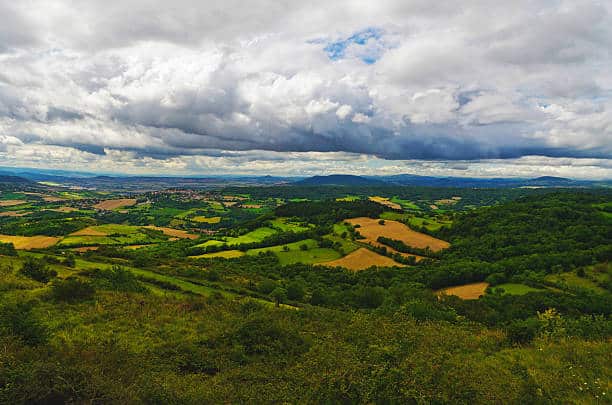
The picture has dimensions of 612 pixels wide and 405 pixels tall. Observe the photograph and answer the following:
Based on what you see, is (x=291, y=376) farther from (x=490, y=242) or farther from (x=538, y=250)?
(x=490, y=242)

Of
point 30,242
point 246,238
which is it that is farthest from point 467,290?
point 30,242

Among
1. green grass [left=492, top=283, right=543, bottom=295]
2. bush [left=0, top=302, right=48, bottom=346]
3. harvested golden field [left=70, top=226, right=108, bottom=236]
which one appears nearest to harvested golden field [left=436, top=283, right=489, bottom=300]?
green grass [left=492, top=283, right=543, bottom=295]

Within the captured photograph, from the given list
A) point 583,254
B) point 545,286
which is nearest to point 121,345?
point 545,286

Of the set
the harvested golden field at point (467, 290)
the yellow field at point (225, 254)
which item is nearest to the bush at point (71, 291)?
the harvested golden field at point (467, 290)

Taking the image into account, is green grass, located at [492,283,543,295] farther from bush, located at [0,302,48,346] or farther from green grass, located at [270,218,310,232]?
green grass, located at [270,218,310,232]

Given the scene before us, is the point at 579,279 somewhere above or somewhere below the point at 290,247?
above

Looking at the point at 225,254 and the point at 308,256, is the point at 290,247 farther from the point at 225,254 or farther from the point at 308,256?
the point at 225,254
